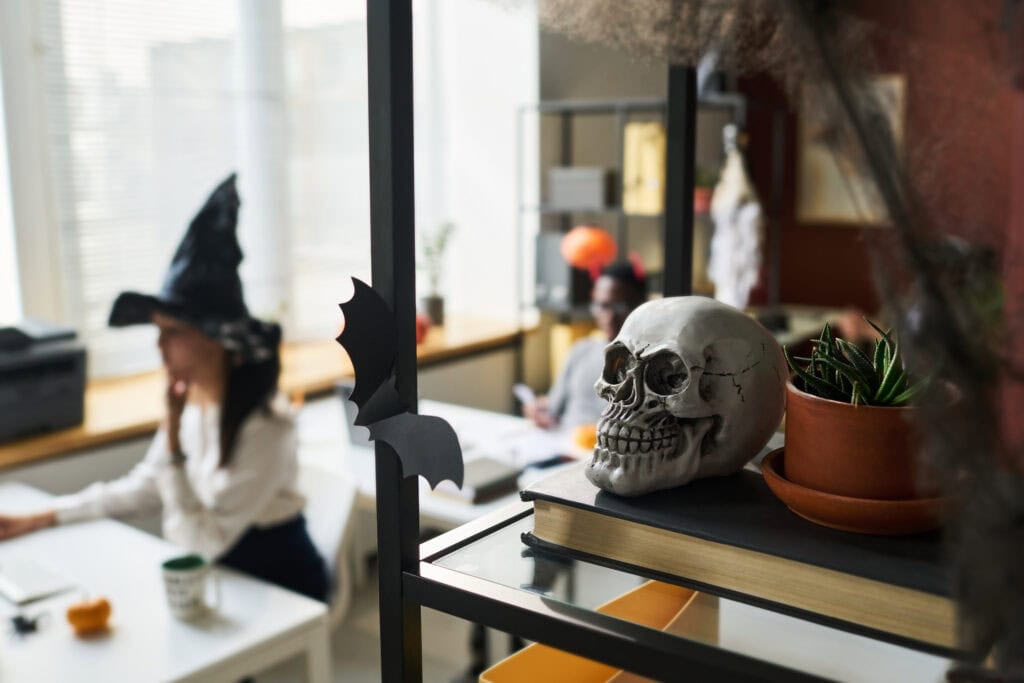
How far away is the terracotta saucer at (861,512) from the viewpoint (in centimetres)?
46

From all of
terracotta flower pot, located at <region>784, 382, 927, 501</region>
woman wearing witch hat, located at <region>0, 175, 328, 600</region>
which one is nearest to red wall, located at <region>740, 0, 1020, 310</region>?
terracotta flower pot, located at <region>784, 382, 927, 501</region>

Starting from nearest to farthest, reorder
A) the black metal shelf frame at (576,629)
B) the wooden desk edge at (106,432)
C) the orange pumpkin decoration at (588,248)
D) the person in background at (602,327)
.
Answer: the black metal shelf frame at (576,629)
the wooden desk edge at (106,432)
the person in background at (602,327)
the orange pumpkin decoration at (588,248)

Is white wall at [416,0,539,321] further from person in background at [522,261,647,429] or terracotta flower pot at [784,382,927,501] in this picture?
terracotta flower pot at [784,382,927,501]

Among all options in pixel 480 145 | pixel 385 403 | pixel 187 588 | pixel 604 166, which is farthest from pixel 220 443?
pixel 604 166

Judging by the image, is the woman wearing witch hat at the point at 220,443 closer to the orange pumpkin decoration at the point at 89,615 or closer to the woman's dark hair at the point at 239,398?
the woman's dark hair at the point at 239,398

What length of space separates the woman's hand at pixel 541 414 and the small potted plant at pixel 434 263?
2.34 ft

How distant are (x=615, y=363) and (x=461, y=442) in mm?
2187

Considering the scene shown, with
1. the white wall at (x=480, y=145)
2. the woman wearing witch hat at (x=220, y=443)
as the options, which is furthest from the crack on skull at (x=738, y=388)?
the white wall at (x=480, y=145)

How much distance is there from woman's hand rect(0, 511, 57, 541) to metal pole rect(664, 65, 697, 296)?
1938mm

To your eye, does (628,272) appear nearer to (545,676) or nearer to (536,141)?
(536,141)

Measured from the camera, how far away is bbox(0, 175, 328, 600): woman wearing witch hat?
7.61 ft

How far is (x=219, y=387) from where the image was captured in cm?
240

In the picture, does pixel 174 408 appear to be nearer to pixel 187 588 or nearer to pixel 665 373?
pixel 187 588

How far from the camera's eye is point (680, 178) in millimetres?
721
